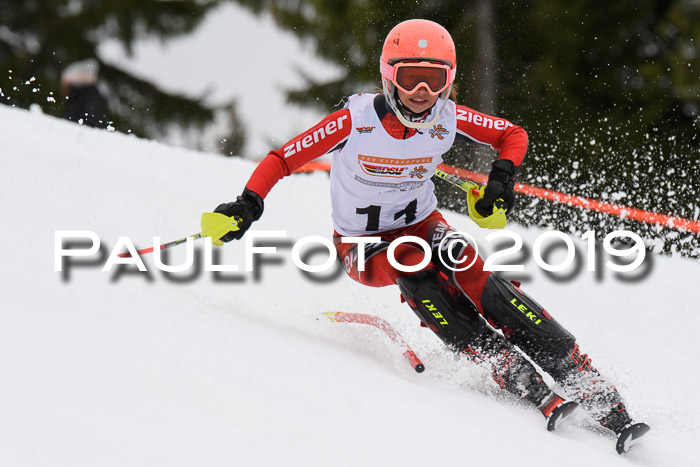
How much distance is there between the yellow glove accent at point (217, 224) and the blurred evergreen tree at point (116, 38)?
1366 cm

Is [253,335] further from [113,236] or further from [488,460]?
[113,236]

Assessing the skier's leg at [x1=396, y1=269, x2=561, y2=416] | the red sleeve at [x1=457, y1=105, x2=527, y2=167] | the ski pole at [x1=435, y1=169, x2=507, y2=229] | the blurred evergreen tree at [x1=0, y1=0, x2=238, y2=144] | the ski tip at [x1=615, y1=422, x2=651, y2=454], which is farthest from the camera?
the blurred evergreen tree at [x1=0, y1=0, x2=238, y2=144]

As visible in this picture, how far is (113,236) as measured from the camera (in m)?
4.20

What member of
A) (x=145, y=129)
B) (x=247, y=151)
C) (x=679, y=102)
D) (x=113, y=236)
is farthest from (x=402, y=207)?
(x=247, y=151)

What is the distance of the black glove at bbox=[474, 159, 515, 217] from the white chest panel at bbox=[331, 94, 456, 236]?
0.98 ft

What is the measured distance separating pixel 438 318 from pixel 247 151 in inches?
1119

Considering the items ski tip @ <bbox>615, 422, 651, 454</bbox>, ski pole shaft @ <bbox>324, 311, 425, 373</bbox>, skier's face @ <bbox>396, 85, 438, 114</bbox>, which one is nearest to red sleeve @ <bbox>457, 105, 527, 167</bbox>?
skier's face @ <bbox>396, 85, 438, 114</bbox>

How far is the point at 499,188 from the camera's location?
10.9 ft

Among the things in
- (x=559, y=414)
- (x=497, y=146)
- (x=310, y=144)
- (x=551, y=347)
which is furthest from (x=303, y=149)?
(x=559, y=414)

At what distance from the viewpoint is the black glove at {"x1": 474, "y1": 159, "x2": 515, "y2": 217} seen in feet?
10.8

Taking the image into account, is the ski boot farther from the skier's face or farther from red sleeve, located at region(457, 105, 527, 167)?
the skier's face

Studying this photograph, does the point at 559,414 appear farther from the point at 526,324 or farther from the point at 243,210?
the point at 243,210

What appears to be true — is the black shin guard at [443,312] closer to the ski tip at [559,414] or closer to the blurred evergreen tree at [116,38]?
the ski tip at [559,414]

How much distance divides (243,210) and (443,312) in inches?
38.4
